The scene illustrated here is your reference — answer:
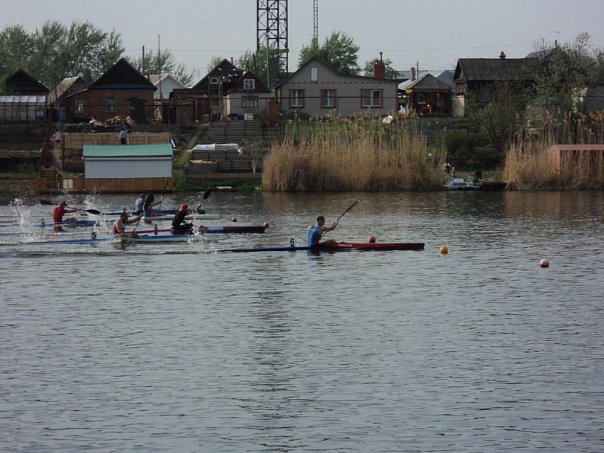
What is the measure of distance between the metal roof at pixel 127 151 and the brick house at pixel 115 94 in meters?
29.9

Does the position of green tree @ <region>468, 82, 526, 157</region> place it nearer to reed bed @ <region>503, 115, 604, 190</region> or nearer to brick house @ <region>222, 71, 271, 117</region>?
reed bed @ <region>503, 115, 604, 190</region>

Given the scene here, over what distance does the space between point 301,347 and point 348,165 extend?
44876mm

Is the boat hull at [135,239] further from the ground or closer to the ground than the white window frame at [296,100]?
closer to the ground

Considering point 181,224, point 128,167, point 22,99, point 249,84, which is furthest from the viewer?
point 249,84

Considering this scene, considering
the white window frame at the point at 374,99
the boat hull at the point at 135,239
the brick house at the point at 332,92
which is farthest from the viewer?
the white window frame at the point at 374,99

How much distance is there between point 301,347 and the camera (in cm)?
2645

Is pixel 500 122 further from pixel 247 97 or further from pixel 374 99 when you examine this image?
pixel 247 97

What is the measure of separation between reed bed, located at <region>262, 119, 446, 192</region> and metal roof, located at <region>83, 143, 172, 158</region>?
7129 millimetres

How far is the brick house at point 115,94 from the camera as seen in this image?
106 metres

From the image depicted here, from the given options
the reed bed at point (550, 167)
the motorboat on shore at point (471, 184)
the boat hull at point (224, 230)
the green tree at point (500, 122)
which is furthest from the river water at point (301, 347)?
the green tree at point (500, 122)

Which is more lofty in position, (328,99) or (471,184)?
(328,99)

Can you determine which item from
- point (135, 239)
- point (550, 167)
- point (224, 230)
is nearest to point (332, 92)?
point (550, 167)

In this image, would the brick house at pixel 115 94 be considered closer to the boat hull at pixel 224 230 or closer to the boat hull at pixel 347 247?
the boat hull at pixel 224 230

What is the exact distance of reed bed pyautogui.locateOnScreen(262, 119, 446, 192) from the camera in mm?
70625
